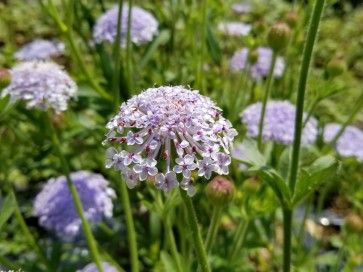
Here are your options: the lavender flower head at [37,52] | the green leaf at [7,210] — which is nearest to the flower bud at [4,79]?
the green leaf at [7,210]

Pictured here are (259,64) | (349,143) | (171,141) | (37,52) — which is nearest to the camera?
(171,141)

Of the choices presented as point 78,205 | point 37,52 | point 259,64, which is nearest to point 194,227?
point 78,205

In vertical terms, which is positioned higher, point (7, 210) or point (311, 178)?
point (311, 178)

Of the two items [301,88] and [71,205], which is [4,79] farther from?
[301,88]

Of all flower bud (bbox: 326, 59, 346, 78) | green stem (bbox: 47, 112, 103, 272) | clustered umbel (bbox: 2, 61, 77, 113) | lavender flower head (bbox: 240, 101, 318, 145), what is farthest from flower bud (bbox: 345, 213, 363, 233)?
clustered umbel (bbox: 2, 61, 77, 113)

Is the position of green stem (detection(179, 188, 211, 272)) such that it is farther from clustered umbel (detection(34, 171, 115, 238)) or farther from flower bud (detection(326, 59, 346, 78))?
flower bud (detection(326, 59, 346, 78))

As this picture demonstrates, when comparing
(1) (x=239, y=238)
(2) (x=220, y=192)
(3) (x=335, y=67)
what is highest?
(3) (x=335, y=67)
